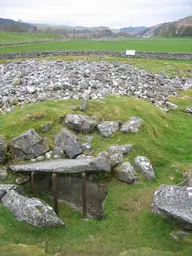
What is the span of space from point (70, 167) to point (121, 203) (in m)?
3.13

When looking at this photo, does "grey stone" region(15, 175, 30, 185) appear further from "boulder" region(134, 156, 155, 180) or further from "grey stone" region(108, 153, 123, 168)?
"boulder" region(134, 156, 155, 180)

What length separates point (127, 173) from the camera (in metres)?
16.5

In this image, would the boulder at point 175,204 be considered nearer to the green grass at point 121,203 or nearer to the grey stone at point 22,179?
the green grass at point 121,203

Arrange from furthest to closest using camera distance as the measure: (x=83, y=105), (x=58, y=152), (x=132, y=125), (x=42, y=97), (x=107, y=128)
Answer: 1. (x=42, y=97)
2. (x=83, y=105)
3. (x=132, y=125)
4. (x=107, y=128)
5. (x=58, y=152)

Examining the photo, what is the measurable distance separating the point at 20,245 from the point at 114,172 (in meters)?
7.11

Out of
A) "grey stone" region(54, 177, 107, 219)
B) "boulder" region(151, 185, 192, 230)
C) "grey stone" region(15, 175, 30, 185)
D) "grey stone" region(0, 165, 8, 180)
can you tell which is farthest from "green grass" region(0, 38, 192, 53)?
"boulder" region(151, 185, 192, 230)

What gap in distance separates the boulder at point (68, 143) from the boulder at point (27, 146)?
37.5 inches

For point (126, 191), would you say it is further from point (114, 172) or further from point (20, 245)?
point (20, 245)

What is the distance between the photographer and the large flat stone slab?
48.4ft

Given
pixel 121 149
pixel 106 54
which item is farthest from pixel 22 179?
pixel 106 54

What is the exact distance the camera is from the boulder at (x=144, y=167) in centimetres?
1676

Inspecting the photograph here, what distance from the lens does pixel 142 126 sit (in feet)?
67.9

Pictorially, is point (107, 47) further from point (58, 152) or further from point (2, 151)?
point (2, 151)

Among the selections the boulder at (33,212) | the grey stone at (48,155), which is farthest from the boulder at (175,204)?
the grey stone at (48,155)
